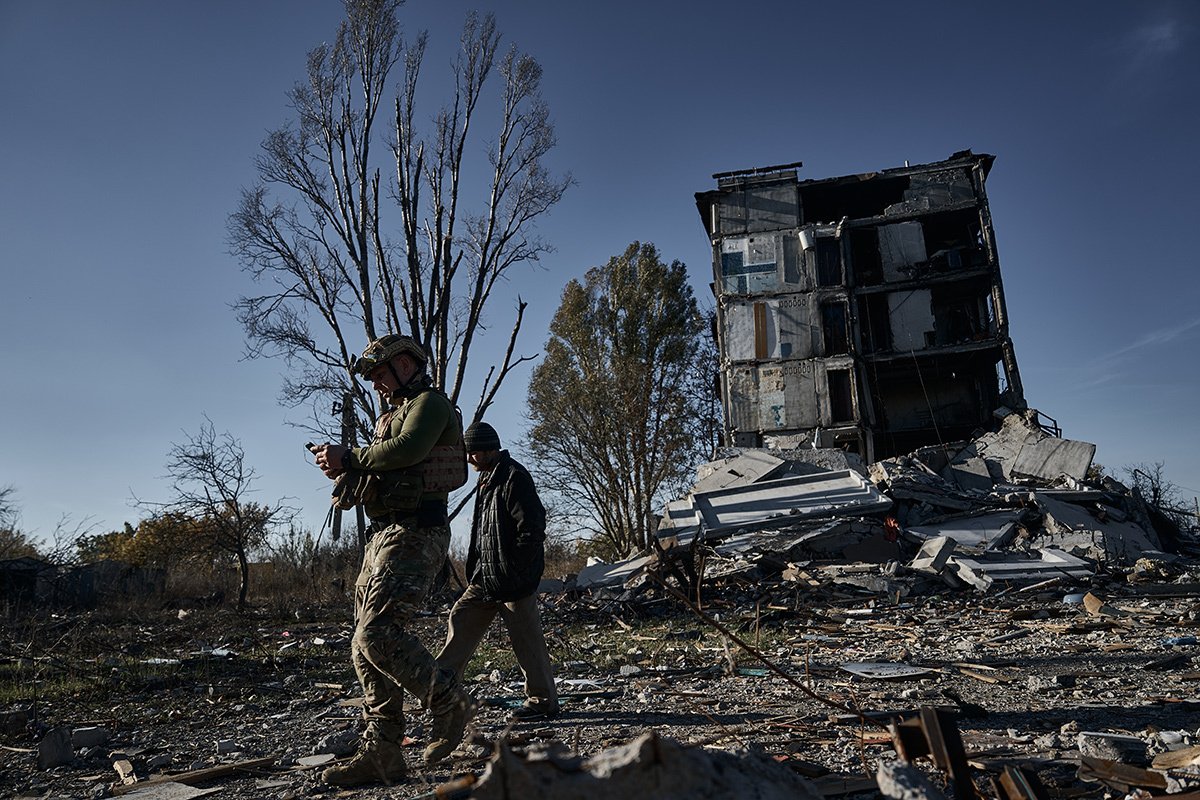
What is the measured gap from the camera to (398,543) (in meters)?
3.41

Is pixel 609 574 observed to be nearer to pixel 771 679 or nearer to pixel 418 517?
pixel 771 679

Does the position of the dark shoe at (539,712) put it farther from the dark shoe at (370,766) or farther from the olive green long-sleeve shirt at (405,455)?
the olive green long-sleeve shirt at (405,455)

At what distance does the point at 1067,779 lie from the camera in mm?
2775

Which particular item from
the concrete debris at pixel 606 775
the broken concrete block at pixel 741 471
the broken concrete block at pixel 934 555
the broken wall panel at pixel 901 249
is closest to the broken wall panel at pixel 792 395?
the broken wall panel at pixel 901 249

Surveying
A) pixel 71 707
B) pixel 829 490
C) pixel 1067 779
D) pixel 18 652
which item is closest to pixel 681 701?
pixel 1067 779

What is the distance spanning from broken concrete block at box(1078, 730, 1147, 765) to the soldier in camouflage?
8.15 feet

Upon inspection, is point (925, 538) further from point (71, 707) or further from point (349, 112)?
point (349, 112)

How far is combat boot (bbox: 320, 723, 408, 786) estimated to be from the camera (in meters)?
3.22

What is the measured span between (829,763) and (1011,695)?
6.90ft

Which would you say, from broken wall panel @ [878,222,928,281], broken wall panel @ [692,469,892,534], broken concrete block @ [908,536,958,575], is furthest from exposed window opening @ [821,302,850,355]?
broken concrete block @ [908,536,958,575]

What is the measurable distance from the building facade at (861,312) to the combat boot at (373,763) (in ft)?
74.2

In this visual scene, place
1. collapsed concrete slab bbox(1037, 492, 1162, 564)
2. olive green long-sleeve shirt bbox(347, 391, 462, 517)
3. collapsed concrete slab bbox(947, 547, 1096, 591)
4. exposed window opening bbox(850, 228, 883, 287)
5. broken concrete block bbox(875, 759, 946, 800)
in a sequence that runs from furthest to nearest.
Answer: exposed window opening bbox(850, 228, 883, 287) → collapsed concrete slab bbox(1037, 492, 1162, 564) → collapsed concrete slab bbox(947, 547, 1096, 591) → olive green long-sleeve shirt bbox(347, 391, 462, 517) → broken concrete block bbox(875, 759, 946, 800)

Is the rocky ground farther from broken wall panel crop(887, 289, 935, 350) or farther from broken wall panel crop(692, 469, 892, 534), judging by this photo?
broken wall panel crop(887, 289, 935, 350)

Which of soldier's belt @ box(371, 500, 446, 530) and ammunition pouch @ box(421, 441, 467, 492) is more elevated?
ammunition pouch @ box(421, 441, 467, 492)
